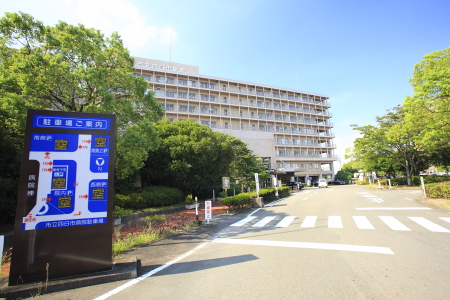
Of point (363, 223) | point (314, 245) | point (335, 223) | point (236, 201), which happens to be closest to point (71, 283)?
point (314, 245)

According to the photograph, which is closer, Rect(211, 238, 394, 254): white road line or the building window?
Rect(211, 238, 394, 254): white road line

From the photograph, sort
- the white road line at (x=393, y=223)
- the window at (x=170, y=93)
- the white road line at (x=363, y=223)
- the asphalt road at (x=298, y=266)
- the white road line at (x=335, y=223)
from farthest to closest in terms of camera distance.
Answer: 1. the window at (x=170, y=93)
2. the white road line at (x=335, y=223)
3. the white road line at (x=363, y=223)
4. the white road line at (x=393, y=223)
5. the asphalt road at (x=298, y=266)

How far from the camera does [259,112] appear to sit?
Answer: 189 ft

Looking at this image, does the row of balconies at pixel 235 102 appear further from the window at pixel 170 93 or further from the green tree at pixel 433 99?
the green tree at pixel 433 99

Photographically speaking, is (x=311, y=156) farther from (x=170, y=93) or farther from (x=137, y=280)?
(x=137, y=280)

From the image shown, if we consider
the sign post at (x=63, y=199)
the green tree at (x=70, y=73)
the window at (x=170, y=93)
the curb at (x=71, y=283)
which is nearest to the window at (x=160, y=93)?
the window at (x=170, y=93)

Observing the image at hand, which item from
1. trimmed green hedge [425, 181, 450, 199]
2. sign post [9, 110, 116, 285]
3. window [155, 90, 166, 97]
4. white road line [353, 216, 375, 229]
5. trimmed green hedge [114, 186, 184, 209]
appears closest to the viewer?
sign post [9, 110, 116, 285]

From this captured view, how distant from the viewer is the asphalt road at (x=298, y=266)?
11.5ft

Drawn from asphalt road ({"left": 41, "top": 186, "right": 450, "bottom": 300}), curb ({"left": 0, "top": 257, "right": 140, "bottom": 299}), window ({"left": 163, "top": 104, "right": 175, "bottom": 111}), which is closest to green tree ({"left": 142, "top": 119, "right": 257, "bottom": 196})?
asphalt road ({"left": 41, "top": 186, "right": 450, "bottom": 300})

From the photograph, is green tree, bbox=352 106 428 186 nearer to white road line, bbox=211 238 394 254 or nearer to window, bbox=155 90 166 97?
white road line, bbox=211 238 394 254

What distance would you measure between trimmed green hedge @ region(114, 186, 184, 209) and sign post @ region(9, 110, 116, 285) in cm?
923

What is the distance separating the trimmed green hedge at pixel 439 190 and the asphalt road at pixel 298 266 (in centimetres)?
811

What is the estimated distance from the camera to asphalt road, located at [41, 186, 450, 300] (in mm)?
3505

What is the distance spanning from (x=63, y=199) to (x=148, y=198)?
1036cm
